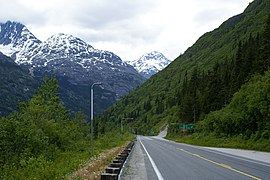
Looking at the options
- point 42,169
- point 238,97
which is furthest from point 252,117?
point 42,169

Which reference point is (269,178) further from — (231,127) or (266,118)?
(231,127)

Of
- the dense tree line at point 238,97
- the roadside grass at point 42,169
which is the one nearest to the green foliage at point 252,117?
the dense tree line at point 238,97

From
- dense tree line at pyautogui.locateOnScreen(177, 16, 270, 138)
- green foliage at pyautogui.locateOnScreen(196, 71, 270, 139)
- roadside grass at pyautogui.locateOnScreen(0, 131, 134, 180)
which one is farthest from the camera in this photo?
dense tree line at pyautogui.locateOnScreen(177, 16, 270, 138)

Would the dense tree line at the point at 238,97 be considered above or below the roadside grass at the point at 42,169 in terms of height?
above

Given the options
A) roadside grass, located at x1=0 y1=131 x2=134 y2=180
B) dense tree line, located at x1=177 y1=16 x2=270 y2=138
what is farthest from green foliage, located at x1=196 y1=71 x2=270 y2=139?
roadside grass, located at x1=0 y1=131 x2=134 y2=180

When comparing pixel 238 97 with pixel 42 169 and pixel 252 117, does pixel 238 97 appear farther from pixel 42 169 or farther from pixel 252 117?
pixel 42 169

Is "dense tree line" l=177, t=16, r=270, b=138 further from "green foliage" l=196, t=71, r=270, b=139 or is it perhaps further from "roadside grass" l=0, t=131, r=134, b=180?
"roadside grass" l=0, t=131, r=134, b=180

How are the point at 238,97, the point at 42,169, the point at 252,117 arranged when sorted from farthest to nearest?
the point at 238,97 → the point at 252,117 → the point at 42,169

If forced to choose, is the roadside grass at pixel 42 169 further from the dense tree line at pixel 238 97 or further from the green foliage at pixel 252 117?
the dense tree line at pixel 238 97

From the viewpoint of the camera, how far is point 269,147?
31.1 m

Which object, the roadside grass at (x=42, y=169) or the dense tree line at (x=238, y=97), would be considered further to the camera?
the dense tree line at (x=238, y=97)

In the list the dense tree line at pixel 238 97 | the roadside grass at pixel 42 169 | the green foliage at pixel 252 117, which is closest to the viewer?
the roadside grass at pixel 42 169

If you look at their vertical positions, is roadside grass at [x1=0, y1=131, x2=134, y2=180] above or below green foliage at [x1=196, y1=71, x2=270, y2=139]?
below

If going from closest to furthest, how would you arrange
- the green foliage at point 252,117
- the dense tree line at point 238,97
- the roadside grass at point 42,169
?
1. the roadside grass at point 42,169
2. the green foliage at point 252,117
3. the dense tree line at point 238,97
